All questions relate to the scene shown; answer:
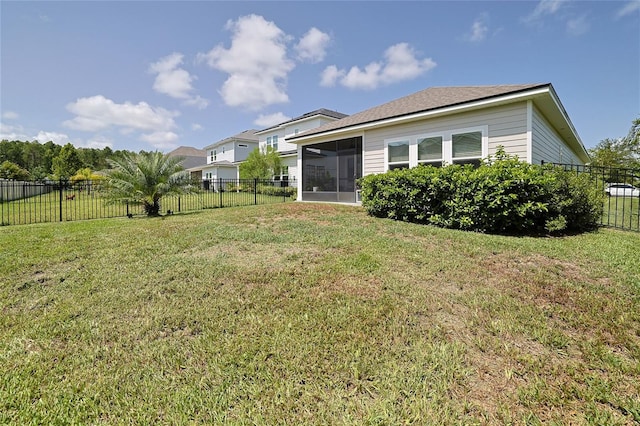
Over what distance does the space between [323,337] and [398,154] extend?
899 cm

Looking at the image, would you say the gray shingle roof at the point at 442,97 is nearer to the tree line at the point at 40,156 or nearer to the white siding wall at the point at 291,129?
the white siding wall at the point at 291,129

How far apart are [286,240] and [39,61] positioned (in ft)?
38.6

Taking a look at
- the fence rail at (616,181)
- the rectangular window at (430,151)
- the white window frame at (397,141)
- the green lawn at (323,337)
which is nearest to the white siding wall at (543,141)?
the fence rail at (616,181)

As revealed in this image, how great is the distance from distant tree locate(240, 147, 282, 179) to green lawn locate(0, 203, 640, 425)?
18.2 metres

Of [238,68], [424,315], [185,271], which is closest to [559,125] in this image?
[424,315]

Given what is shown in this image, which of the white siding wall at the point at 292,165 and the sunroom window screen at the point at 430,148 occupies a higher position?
the white siding wall at the point at 292,165

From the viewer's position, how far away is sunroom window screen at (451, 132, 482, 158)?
831 cm

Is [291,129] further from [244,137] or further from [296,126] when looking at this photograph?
[244,137]

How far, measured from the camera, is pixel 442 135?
898 centimetres

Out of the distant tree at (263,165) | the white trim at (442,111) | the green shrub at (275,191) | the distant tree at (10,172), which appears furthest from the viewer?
the distant tree at (10,172)

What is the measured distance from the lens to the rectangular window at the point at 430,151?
9086mm

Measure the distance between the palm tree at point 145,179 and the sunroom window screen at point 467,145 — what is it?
986cm

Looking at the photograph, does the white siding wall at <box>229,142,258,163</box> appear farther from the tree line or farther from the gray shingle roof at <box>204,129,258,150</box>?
the tree line

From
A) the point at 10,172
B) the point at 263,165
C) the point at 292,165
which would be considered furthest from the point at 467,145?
the point at 10,172
